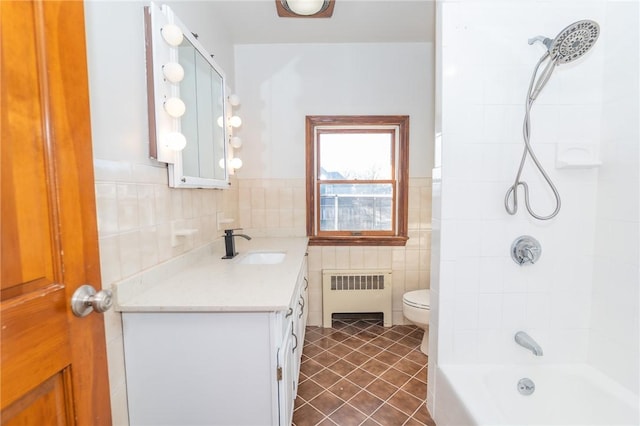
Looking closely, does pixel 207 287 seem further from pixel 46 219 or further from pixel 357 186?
pixel 357 186

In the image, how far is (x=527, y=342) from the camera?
143 centimetres

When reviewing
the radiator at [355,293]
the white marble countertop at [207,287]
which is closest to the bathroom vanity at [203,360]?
the white marble countertop at [207,287]

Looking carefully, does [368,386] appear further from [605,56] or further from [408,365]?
[605,56]

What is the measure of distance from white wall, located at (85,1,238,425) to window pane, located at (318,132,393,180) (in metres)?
1.65

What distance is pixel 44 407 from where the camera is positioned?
604mm

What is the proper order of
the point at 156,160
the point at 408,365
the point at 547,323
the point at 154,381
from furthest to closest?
the point at 408,365, the point at 547,323, the point at 156,160, the point at 154,381

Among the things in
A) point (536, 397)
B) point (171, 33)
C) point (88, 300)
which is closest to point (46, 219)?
point (88, 300)

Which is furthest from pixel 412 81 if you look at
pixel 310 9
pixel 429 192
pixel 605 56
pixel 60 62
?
pixel 60 62

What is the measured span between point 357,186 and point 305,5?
1.53 metres

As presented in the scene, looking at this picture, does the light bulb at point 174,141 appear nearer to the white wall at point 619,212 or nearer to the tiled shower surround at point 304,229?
the tiled shower surround at point 304,229

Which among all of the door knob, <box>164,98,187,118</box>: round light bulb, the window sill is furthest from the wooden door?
the window sill

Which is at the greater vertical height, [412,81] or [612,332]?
[412,81]

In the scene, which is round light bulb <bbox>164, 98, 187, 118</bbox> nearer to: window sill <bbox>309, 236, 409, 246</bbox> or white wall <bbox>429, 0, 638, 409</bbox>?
white wall <bbox>429, 0, 638, 409</bbox>

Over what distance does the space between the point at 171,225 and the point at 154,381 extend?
697mm
